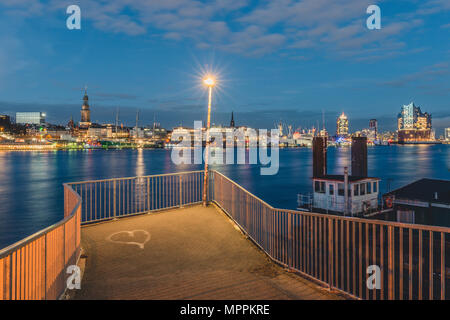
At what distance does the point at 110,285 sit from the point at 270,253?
3146 millimetres

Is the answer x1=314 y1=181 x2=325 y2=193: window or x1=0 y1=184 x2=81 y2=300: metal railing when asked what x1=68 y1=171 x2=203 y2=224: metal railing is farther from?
x1=314 y1=181 x2=325 y2=193: window

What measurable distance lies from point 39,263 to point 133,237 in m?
3.74

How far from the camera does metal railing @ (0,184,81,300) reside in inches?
125

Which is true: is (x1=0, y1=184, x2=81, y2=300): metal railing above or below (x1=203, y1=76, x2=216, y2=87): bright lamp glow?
below

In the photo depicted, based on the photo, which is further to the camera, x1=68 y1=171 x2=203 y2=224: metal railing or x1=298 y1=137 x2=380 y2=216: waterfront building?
x1=298 y1=137 x2=380 y2=216: waterfront building

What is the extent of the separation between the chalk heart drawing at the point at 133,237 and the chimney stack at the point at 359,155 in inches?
1194

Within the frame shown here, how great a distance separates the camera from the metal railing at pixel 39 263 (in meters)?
3.16

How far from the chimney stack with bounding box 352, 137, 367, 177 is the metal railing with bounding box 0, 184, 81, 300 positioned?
3303 cm

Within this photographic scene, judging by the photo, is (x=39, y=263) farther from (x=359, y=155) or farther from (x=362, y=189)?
(x=359, y=155)

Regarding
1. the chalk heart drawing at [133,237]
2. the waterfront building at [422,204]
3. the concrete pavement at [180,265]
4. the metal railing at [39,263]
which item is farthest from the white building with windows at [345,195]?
the metal railing at [39,263]

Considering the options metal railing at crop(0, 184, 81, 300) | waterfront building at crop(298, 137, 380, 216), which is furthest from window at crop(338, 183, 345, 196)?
metal railing at crop(0, 184, 81, 300)

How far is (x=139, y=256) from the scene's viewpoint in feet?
20.9

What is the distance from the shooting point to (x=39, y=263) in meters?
3.84
